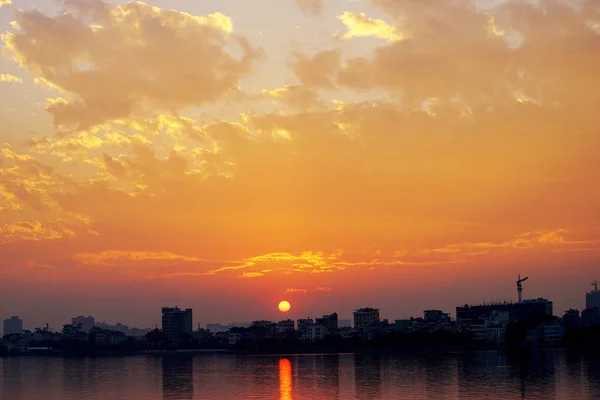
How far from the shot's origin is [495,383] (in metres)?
54.8

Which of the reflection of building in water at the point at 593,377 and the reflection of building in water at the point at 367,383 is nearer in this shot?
the reflection of building in water at the point at 593,377

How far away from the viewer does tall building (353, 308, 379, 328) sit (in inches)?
7726

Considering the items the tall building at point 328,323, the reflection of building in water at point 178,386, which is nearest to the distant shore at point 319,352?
the tall building at point 328,323

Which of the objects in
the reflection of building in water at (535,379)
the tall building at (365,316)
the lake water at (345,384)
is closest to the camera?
the reflection of building in water at (535,379)

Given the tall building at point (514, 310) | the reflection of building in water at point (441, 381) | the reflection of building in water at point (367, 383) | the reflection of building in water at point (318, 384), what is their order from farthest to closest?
the tall building at point (514, 310)
the reflection of building in water at point (318, 384)
the reflection of building in water at point (367, 383)
the reflection of building in water at point (441, 381)

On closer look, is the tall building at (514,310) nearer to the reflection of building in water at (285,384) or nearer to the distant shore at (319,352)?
the distant shore at (319,352)

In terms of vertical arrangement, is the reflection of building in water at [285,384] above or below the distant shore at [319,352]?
above

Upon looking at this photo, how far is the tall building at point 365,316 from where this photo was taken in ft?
644

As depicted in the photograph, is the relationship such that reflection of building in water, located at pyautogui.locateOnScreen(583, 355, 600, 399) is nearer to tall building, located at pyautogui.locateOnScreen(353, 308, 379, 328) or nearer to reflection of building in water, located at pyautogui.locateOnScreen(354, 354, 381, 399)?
reflection of building in water, located at pyautogui.locateOnScreen(354, 354, 381, 399)

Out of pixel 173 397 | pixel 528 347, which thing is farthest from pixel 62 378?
pixel 528 347

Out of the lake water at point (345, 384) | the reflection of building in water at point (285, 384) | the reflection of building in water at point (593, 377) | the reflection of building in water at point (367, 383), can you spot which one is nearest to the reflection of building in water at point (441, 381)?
the lake water at point (345, 384)

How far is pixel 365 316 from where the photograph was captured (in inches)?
7761

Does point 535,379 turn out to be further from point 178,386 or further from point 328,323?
point 328,323

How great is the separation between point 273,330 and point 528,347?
79478 mm
